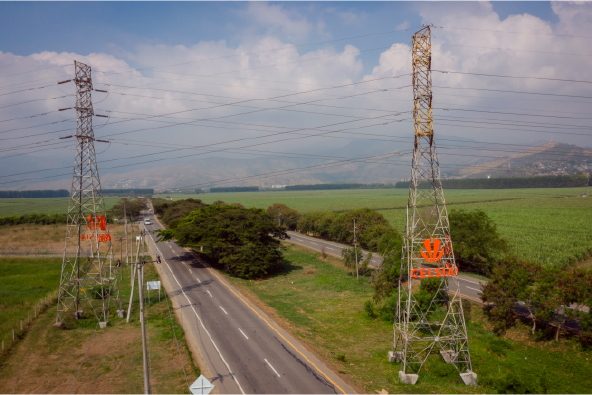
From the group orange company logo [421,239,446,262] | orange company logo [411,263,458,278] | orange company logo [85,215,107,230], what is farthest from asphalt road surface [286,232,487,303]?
orange company logo [85,215,107,230]

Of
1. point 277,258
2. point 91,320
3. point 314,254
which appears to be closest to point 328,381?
point 91,320

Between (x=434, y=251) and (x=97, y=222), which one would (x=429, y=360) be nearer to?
(x=434, y=251)

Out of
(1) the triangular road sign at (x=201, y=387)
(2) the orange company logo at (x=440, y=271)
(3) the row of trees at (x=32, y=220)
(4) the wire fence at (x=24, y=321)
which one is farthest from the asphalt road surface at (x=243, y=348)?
(3) the row of trees at (x=32, y=220)

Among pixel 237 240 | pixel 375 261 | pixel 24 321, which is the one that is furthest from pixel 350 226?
pixel 24 321

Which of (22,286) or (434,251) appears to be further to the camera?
(22,286)

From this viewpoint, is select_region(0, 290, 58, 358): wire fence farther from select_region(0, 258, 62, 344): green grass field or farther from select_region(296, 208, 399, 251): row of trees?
select_region(296, 208, 399, 251): row of trees

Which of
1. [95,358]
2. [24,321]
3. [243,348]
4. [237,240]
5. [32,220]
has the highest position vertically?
[32,220]
